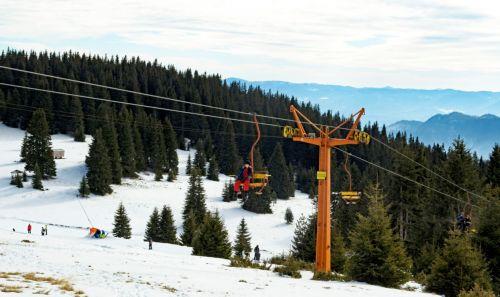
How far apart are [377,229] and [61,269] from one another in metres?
14.2

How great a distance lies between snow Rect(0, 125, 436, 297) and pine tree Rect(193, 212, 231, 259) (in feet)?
8.12

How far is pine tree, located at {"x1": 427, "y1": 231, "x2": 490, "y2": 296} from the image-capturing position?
25219mm

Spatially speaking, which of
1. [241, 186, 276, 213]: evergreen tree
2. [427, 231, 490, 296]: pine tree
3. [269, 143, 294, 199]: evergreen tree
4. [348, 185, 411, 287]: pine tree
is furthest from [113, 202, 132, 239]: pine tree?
[269, 143, 294, 199]: evergreen tree

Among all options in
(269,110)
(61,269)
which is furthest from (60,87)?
(61,269)

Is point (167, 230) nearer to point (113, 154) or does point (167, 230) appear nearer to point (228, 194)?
point (228, 194)

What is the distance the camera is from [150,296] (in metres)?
19.5

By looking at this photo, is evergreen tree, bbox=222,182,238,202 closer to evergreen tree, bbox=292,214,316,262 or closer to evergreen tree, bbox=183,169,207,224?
evergreen tree, bbox=183,169,207,224

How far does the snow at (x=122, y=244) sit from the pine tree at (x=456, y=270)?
99.1 inches

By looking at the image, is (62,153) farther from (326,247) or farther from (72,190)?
(326,247)

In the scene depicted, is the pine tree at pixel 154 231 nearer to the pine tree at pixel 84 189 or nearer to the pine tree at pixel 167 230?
the pine tree at pixel 167 230

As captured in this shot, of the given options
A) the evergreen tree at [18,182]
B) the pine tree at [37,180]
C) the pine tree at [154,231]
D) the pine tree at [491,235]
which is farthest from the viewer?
the evergreen tree at [18,182]

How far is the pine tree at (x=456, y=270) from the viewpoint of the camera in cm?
2522

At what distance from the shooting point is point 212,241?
127 ft

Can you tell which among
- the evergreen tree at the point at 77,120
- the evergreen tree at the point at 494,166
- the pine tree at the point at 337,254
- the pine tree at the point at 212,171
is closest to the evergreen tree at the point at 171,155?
the pine tree at the point at 212,171
